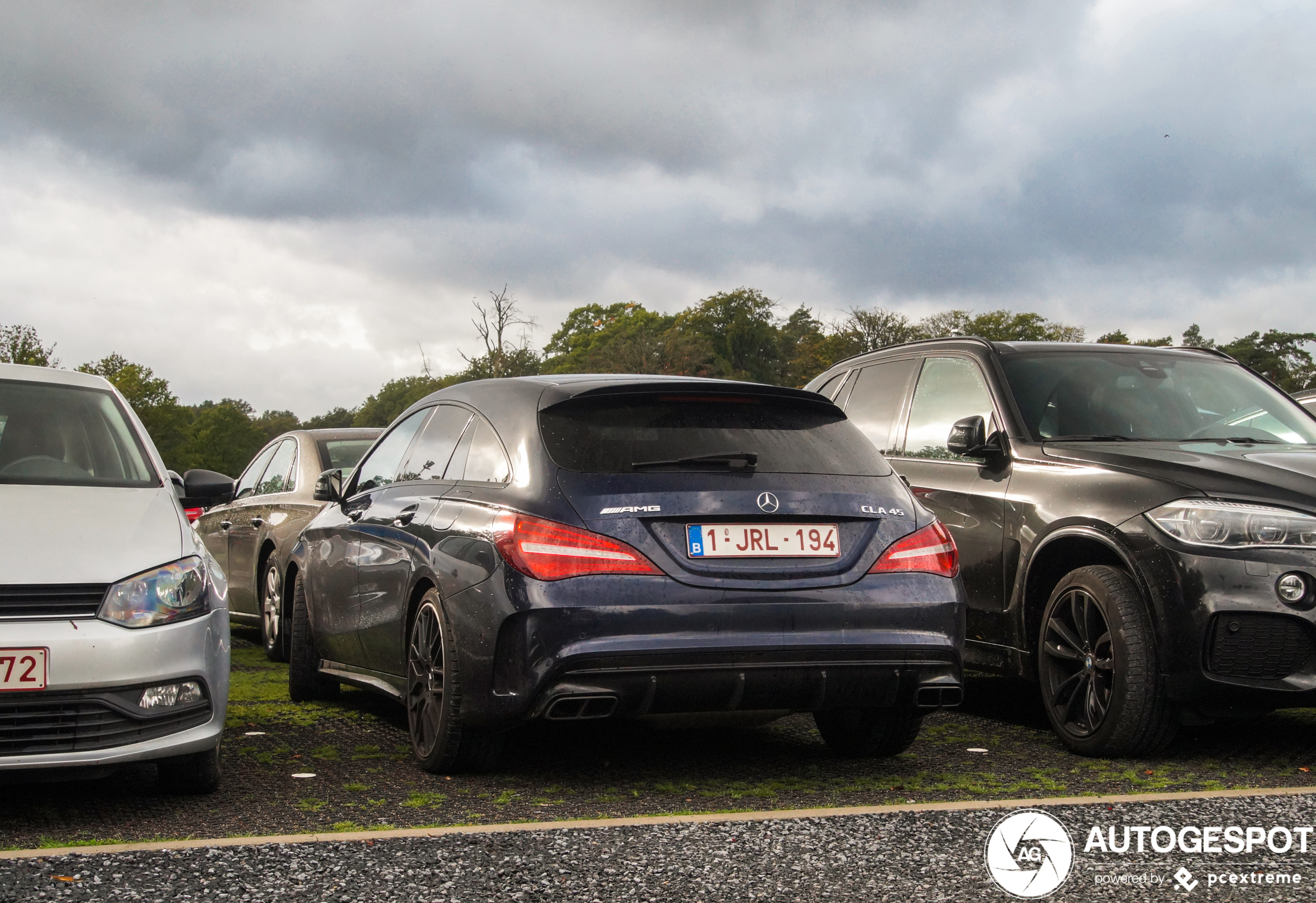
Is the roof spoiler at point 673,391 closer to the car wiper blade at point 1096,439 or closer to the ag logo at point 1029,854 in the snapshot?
the car wiper blade at point 1096,439

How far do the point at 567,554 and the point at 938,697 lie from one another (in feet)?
4.97

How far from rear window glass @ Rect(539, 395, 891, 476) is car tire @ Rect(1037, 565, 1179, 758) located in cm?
115

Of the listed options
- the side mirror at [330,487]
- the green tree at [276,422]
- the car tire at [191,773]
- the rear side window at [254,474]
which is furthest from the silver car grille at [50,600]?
the green tree at [276,422]

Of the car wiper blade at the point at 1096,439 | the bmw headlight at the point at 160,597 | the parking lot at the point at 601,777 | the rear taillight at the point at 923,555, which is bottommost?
the parking lot at the point at 601,777

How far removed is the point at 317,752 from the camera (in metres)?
6.10

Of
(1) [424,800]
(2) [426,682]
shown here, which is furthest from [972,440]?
(1) [424,800]

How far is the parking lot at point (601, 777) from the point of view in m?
4.77

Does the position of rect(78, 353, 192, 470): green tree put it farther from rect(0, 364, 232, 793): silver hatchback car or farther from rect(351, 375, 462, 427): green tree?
rect(0, 364, 232, 793): silver hatchback car

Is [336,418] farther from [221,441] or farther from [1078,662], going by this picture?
[1078,662]

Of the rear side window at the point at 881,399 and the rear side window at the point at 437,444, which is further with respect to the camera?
the rear side window at the point at 881,399

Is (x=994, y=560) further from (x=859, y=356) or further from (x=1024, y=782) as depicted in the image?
(x=859, y=356)

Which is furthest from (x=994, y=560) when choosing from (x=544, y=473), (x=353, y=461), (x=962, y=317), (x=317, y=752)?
(x=962, y=317)

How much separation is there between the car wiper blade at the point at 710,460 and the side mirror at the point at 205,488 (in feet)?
7.36

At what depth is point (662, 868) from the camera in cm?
392
